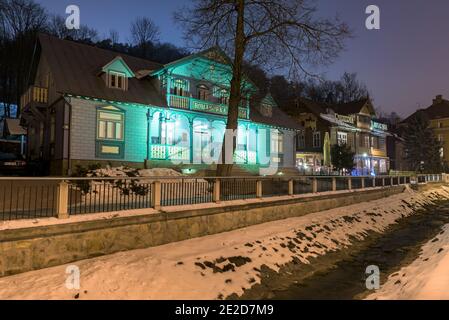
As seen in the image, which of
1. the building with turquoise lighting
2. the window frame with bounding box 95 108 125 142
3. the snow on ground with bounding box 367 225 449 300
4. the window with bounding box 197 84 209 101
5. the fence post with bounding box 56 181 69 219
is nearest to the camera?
the snow on ground with bounding box 367 225 449 300

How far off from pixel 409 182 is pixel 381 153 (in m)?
21.9

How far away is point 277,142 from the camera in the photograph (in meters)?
33.3

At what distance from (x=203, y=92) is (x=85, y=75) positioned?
8918mm

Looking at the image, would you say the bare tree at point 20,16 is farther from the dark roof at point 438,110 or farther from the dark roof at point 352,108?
the dark roof at point 438,110

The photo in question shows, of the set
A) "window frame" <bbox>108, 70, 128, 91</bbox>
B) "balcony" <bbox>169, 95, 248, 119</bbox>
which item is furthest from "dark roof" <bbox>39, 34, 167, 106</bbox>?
"balcony" <bbox>169, 95, 248, 119</bbox>

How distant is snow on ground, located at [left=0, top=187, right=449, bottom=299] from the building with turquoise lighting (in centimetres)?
949

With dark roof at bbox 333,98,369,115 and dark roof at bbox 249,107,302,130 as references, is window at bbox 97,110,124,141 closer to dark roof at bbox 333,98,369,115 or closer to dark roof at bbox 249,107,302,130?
dark roof at bbox 249,107,302,130

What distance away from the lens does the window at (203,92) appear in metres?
27.2

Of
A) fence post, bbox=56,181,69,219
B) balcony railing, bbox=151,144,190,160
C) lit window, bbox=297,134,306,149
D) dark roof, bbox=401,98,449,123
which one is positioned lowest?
fence post, bbox=56,181,69,219

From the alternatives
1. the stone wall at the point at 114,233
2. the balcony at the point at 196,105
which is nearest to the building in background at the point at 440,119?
the balcony at the point at 196,105

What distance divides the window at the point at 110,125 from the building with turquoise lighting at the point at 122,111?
6 cm

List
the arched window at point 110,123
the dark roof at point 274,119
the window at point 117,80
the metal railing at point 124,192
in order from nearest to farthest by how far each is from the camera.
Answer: the metal railing at point 124,192 < the arched window at point 110,123 < the window at point 117,80 < the dark roof at point 274,119

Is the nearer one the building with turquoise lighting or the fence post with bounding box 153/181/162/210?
the fence post with bounding box 153/181/162/210

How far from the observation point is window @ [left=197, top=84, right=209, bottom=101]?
27.2m
